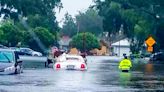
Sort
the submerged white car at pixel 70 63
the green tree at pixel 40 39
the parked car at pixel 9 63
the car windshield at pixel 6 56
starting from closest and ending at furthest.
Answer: the parked car at pixel 9 63 → the car windshield at pixel 6 56 → the submerged white car at pixel 70 63 → the green tree at pixel 40 39

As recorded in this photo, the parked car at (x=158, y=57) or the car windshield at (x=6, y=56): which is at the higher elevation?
the parked car at (x=158, y=57)

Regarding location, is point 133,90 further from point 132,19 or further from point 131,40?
point 131,40

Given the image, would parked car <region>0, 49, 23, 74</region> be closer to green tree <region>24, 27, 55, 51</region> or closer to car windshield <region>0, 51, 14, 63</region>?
car windshield <region>0, 51, 14, 63</region>

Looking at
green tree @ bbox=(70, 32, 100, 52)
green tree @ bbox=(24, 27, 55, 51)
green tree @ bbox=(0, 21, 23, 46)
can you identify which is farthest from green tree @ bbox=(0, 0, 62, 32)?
green tree @ bbox=(70, 32, 100, 52)

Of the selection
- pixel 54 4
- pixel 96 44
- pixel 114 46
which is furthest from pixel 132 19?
pixel 114 46

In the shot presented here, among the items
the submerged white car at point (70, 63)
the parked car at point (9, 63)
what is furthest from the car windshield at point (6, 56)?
the submerged white car at point (70, 63)

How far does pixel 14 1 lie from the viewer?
79.4 m

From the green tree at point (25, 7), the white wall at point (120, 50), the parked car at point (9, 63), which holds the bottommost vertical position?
the parked car at point (9, 63)

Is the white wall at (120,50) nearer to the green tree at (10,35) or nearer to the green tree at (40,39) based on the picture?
the green tree at (40,39)

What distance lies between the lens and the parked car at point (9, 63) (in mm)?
30688

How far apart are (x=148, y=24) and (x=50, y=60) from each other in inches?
1315

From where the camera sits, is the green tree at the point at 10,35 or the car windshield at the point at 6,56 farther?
the green tree at the point at 10,35

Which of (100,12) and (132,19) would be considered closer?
(132,19)

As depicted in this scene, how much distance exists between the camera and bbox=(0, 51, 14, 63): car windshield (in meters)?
32.0
